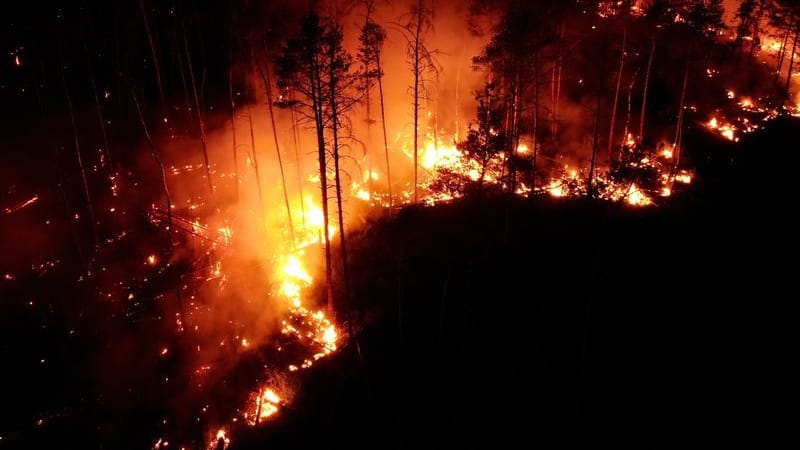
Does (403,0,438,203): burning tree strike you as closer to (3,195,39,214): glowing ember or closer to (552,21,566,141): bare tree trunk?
(552,21,566,141): bare tree trunk

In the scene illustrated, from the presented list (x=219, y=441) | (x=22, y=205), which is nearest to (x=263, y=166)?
(x=22, y=205)

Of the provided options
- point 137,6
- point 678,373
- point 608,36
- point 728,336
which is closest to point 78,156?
point 137,6

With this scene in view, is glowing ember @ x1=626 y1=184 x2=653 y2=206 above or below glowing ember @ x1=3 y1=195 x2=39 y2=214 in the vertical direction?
above

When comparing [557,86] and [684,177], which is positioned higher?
[557,86]

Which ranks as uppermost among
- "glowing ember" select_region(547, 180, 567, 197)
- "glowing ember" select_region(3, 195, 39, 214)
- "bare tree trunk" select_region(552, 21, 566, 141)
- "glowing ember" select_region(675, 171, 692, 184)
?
"bare tree trunk" select_region(552, 21, 566, 141)

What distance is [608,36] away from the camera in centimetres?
3189

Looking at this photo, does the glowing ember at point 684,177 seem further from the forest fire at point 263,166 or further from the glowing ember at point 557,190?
the glowing ember at point 557,190

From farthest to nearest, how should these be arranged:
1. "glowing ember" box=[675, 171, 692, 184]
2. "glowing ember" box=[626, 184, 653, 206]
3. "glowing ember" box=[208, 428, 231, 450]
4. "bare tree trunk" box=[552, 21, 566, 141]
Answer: "bare tree trunk" box=[552, 21, 566, 141]
"glowing ember" box=[675, 171, 692, 184]
"glowing ember" box=[626, 184, 653, 206]
"glowing ember" box=[208, 428, 231, 450]

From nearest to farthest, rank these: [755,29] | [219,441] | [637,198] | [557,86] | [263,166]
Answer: [219,441]
[637,198]
[263,166]
[557,86]
[755,29]

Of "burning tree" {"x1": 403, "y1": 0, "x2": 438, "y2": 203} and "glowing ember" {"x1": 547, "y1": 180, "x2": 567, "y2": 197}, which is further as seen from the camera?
"glowing ember" {"x1": 547, "y1": 180, "x2": 567, "y2": 197}

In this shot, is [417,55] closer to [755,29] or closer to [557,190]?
[557,190]

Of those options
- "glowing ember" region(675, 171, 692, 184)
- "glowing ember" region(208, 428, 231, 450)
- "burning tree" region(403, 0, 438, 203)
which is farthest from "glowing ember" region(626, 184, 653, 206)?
"glowing ember" region(208, 428, 231, 450)

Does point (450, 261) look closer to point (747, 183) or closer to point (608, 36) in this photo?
point (747, 183)

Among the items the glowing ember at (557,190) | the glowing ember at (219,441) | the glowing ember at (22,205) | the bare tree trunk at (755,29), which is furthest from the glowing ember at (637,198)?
the glowing ember at (22,205)
